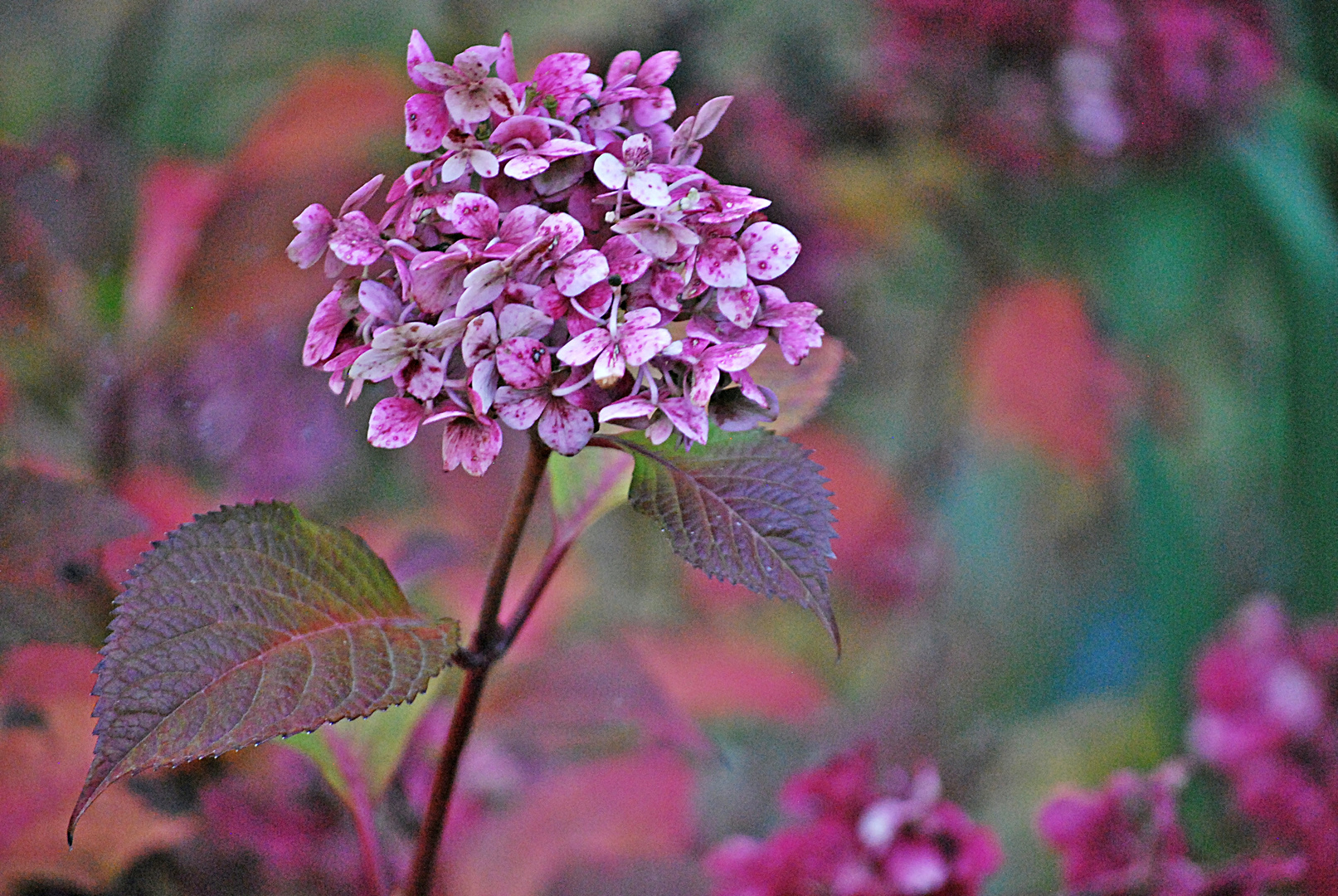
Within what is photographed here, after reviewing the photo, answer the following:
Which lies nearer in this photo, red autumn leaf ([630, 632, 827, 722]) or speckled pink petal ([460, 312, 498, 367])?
speckled pink petal ([460, 312, 498, 367])

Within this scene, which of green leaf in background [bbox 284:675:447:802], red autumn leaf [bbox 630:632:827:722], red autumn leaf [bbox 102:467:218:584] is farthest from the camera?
red autumn leaf [bbox 630:632:827:722]

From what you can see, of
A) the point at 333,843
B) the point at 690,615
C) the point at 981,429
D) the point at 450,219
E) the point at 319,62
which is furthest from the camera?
the point at 981,429

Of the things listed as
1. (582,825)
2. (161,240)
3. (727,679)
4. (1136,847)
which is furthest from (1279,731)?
(161,240)

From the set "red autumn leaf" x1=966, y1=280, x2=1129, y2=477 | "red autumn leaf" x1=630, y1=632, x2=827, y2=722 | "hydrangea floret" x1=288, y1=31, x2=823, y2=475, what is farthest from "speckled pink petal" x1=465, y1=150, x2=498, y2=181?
"red autumn leaf" x1=966, y1=280, x2=1129, y2=477

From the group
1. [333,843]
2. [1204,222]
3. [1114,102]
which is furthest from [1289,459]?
[333,843]

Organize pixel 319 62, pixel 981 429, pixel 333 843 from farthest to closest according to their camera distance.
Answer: pixel 981 429, pixel 319 62, pixel 333 843

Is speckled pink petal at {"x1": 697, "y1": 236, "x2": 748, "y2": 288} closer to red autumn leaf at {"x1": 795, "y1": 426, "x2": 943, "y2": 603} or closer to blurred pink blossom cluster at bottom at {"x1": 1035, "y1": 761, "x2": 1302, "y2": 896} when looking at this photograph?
blurred pink blossom cluster at bottom at {"x1": 1035, "y1": 761, "x2": 1302, "y2": 896}

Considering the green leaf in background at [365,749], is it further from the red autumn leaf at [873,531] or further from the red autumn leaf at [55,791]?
the red autumn leaf at [873,531]

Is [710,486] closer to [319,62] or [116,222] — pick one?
[116,222]
